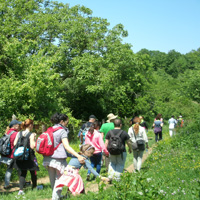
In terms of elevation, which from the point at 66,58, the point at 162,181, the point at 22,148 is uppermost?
the point at 66,58

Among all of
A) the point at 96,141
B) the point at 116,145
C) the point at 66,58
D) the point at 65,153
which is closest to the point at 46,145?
the point at 65,153

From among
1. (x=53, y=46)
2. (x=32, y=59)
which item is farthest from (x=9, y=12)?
(x=32, y=59)

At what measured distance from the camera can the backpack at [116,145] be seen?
7.18 meters

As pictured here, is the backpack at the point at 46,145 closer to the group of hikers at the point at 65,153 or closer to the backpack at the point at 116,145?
the group of hikers at the point at 65,153

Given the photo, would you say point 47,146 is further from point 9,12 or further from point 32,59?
point 9,12

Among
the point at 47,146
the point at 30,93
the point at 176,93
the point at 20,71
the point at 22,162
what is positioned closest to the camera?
the point at 47,146

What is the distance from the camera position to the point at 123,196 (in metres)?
4.43

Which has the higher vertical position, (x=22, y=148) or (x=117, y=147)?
(x=22, y=148)


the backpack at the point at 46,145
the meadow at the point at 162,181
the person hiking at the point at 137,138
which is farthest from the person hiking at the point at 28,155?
the person hiking at the point at 137,138

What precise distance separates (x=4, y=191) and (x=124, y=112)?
21829mm

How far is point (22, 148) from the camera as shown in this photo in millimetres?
7008

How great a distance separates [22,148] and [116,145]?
220 centimetres

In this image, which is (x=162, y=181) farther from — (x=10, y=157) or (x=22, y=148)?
(x=10, y=157)

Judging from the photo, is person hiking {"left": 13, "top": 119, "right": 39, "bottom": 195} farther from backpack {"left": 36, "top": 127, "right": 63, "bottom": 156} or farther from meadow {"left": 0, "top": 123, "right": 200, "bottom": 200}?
backpack {"left": 36, "top": 127, "right": 63, "bottom": 156}
